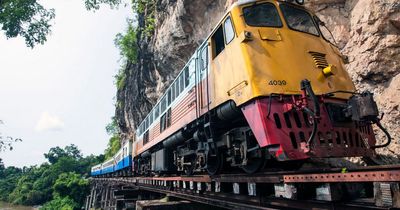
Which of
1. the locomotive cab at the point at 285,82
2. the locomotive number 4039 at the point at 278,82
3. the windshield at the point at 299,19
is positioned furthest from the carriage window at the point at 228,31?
the locomotive number 4039 at the point at 278,82

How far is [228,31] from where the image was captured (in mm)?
6355

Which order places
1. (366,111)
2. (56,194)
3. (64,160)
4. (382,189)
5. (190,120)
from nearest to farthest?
1. (382,189)
2. (366,111)
3. (190,120)
4. (56,194)
5. (64,160)

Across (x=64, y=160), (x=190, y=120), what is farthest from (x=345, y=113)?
(x=64, y=160)

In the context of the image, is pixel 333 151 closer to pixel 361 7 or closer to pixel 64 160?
pixel 361 7

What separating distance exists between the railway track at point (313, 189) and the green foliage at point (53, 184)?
47.0m

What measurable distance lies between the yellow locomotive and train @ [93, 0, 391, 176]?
2cm

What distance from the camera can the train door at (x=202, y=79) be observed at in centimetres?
722

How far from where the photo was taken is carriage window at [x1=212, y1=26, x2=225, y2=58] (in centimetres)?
678

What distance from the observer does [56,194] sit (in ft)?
178

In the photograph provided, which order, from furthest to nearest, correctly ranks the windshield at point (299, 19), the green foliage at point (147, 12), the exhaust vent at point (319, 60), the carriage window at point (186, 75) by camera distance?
1. the green foliage at point (147, 12)
2. the carriage window at point (186, 75)
3. the windshield at point (299, 19)
4. the exhaust vent at point (319, 60)

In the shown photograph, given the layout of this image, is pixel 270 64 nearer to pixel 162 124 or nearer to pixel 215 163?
pixel 215 163

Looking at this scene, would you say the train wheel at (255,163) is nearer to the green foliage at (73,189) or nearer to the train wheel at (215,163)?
the train wheel at (215,163)

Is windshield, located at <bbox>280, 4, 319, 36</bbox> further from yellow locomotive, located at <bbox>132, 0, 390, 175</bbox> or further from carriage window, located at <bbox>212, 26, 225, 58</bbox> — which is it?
carriage window, located at <bbox>212, 26, 225, 58</bbox>

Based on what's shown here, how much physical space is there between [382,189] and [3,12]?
61.5 feet
